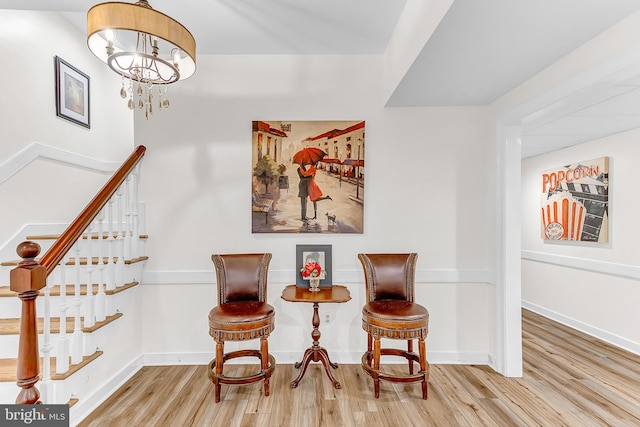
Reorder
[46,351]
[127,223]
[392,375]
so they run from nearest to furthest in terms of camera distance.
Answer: [46,351] < [392,375] < [127,223]

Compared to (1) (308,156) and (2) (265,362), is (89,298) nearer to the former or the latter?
(2) (265,362)

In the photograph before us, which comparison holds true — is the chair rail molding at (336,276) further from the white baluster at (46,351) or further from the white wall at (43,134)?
the white baluster at (46,351)

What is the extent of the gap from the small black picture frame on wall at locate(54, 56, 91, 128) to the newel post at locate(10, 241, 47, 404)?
6.57 ft

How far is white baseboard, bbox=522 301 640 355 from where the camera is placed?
3.17 meters

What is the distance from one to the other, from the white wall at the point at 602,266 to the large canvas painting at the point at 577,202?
7 cm

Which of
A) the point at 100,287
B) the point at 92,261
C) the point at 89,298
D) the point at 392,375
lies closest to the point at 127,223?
the point at 92,261

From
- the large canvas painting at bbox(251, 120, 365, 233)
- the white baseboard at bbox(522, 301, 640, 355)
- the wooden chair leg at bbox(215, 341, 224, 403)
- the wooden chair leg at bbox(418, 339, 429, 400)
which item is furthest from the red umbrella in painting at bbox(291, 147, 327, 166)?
the white baseboard at bbox(522, 301, 640, 355)

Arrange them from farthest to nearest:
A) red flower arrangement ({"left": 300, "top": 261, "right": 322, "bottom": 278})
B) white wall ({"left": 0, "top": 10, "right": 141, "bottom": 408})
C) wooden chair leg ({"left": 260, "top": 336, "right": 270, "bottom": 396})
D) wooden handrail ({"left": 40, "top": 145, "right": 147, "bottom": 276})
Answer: red flower arrangement ({"left": 300, "top": 261, "right": 322, "bottom": 278})
white wall ({"left": 0, "top": 10, "right": 141, "bottom": 408})
wooden chair leg ({"left": 260, "top": 336, "right": 270, "bottom": 396})
wooden handrail ({"left": 40, "top": 145, "right": 147, "bottom": 276})

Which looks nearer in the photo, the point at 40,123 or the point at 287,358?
the point at 40,123

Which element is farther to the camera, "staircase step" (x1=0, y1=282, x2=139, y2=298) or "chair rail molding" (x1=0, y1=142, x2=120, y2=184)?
"chair rail molding" (x1=0, y1=142, x2=120, y2=184)

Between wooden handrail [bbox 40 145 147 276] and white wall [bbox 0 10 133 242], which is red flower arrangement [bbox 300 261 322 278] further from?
white wall [bbox 0 10 133 242]

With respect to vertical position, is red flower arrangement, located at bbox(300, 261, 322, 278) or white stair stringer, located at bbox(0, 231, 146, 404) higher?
red flower arrangement, located at bbox(300, 261, 322, 278)

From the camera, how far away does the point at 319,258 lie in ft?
9.02

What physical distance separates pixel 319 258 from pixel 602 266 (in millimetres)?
3240
